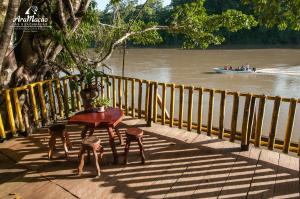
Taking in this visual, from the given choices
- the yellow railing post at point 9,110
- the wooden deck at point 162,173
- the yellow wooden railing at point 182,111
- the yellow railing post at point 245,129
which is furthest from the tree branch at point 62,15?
the yellow railing post at point 245,129

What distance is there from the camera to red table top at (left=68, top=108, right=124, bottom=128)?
17.9ft

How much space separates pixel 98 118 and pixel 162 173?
158cm

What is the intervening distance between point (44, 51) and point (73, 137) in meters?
2.43

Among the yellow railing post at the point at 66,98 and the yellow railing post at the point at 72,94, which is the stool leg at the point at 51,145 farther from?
the yellow railing post at the point at 72,94

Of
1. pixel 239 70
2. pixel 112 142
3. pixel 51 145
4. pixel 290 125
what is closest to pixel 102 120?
pixel 112 142

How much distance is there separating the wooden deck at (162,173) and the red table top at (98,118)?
0.78 metres

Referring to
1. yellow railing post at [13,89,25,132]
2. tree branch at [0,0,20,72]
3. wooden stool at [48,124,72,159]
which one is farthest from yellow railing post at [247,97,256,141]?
yellow railing post at [13,89,25,132]

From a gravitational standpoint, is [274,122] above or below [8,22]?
below

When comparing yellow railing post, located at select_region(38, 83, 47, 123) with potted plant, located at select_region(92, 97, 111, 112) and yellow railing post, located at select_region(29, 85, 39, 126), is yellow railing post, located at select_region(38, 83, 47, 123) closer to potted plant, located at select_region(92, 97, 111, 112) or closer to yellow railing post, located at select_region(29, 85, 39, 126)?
yellow railing post, located at select_region(29, 85, 39, 126)

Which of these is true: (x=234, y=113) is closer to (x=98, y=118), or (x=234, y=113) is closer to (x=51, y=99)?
(x=98, y=118)

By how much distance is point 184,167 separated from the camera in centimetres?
543

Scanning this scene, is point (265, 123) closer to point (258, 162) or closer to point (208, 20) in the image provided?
point (208, 20)

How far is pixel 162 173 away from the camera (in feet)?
17.1

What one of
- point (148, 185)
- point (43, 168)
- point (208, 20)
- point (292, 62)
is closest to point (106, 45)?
point (208, 20)
